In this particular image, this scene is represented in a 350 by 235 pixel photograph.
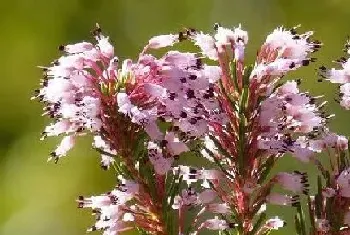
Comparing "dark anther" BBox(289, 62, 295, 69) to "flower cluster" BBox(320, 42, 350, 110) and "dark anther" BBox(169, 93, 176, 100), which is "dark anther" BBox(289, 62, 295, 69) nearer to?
"flower cluster" BBox(320, 42, 350, 110)

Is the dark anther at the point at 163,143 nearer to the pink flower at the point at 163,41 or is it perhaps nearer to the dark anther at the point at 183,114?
the dark anther at the point at 183,114

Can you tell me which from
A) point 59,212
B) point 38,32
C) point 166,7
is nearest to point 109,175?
point 59,212

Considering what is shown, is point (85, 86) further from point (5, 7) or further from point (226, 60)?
point (5, 7)

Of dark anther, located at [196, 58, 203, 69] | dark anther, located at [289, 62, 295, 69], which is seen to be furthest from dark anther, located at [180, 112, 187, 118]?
dark anther, located at [289, 62, 295, 69]

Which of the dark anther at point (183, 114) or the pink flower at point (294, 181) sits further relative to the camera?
the pink flower at point (294, 181)

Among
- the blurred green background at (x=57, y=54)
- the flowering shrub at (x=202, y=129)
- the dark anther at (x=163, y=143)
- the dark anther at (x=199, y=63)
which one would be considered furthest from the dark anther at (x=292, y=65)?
the blurred green background at (x=57, y=54)

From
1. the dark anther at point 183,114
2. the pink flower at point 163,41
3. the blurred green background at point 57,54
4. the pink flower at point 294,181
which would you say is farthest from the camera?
the blurred green background at point 57,54
